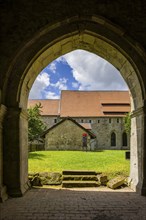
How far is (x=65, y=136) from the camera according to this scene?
30281 millimetres

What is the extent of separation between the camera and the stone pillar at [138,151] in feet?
20.7

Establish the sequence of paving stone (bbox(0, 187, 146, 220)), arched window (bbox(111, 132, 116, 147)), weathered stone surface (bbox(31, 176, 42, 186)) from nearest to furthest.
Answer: paving stone (bbox(0, 187, 146, 220)) < weathered stone surface (bbox(31, 176, 42, 186)) < arched window (bbox(111, 132, 116, 147))

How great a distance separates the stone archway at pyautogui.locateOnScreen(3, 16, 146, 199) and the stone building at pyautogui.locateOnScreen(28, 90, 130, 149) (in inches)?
1361

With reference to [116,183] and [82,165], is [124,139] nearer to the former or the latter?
[82,165]

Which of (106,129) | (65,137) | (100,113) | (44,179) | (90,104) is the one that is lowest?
(44,179)

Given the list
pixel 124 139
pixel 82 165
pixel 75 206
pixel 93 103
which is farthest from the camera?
pixel 93 103

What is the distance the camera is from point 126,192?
6.65m

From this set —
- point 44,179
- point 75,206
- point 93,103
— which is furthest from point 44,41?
point 93,103

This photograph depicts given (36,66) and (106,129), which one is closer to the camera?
(36,66)

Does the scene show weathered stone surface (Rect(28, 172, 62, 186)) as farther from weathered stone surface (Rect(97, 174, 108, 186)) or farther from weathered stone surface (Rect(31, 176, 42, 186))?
weathered stone surface (Rect(97, 174, 108, 186))

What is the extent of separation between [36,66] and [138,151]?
12.4 ft

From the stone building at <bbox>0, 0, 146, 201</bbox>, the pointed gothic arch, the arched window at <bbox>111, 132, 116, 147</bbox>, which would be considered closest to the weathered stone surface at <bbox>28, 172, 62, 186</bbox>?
the stone building at <bbox>0, 0, 146, 201</bbox>

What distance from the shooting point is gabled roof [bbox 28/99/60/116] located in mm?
44216

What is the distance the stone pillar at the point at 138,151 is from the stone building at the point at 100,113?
34193 millimetres
